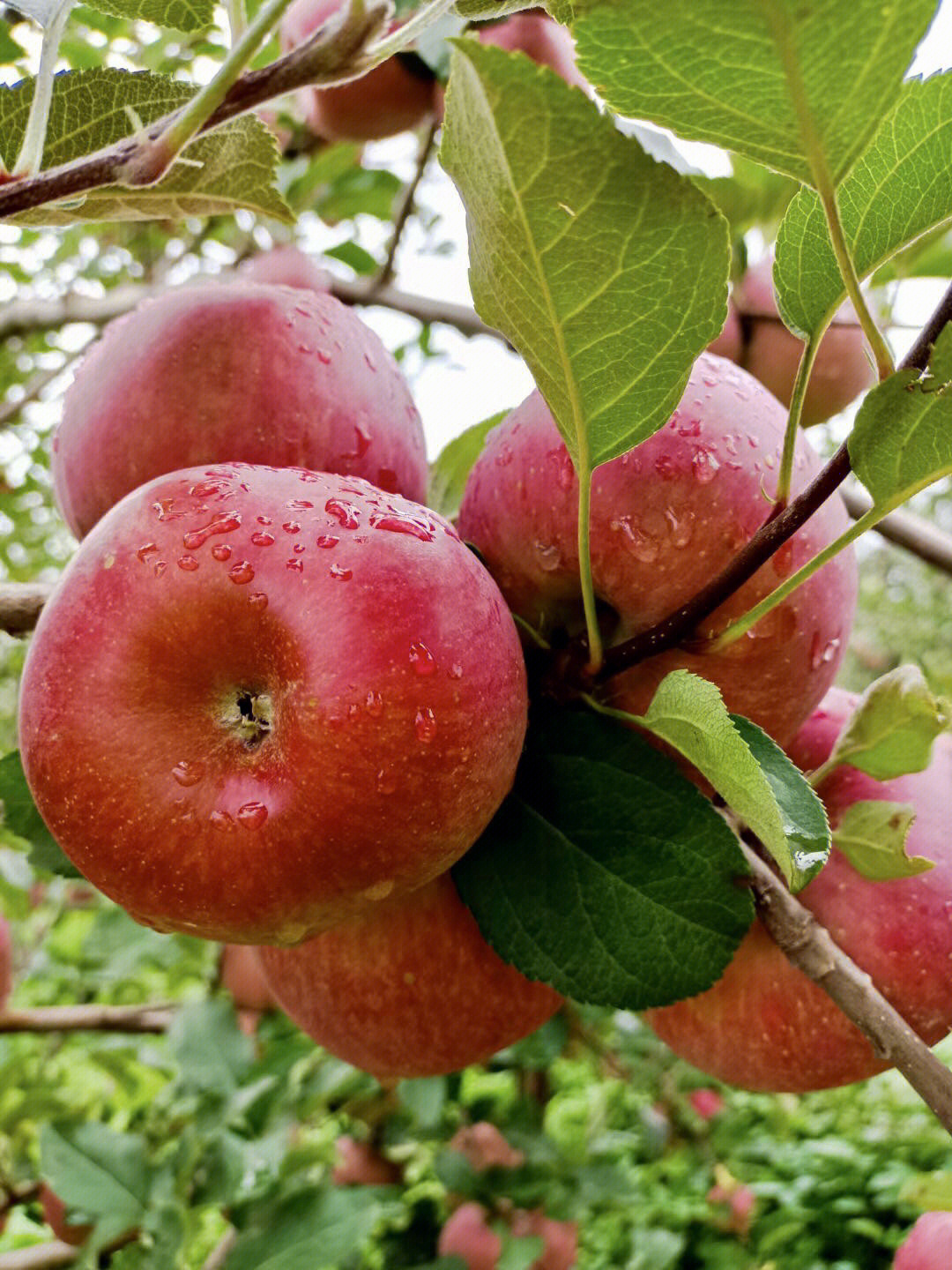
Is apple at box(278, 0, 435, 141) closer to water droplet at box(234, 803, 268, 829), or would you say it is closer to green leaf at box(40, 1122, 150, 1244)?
water droplet at box(234, 803, 268, 829)

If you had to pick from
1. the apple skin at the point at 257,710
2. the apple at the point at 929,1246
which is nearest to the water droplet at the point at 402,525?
the apple skin at the point at 257,710

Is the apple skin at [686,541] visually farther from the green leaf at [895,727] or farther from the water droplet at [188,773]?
the water droplet at [188,773]

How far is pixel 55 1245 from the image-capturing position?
100 centimetres

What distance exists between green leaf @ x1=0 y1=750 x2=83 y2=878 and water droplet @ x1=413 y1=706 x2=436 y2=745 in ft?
0.85

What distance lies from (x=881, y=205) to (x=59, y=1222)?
117 centimetres

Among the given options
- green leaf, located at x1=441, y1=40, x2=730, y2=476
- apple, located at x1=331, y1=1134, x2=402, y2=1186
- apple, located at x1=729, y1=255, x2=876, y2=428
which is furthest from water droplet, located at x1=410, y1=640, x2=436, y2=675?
apple, located at x1=331, y1=1134, x2=402, y2=1186

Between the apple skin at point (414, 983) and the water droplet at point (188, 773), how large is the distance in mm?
167

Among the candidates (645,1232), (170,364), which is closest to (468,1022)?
(170,364)

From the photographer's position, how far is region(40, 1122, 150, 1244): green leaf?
2.74 ft

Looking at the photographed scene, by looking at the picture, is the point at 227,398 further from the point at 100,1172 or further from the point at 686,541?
the point at 100,1172

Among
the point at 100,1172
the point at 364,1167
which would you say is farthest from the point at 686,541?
the point at 364,1167

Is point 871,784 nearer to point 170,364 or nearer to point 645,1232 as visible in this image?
point 170,364

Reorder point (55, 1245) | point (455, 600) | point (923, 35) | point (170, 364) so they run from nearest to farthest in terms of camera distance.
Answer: point (923, 35), point (455, 600), point (170, 364), point (55, 1245)

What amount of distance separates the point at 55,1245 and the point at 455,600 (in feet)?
3.11
